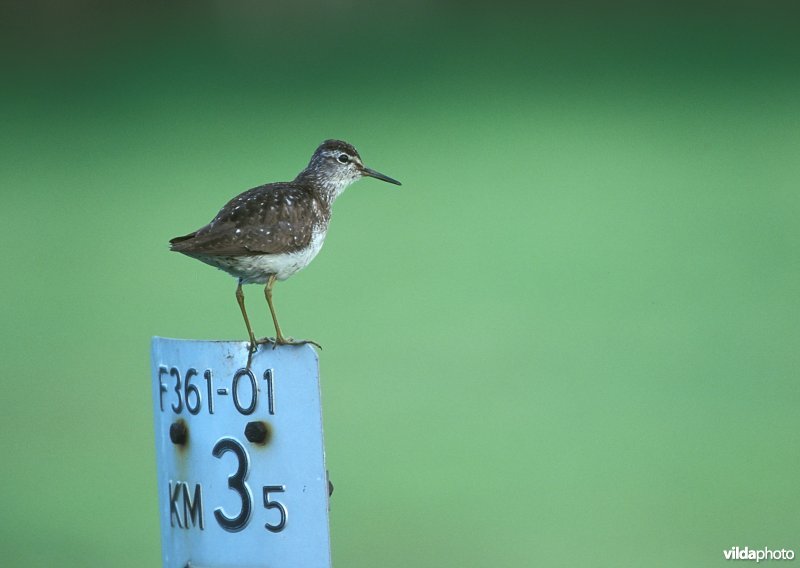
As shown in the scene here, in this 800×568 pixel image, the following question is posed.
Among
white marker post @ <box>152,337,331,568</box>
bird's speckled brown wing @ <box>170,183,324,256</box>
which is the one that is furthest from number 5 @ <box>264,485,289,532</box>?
bird's speckled brown wing @ <box>170,183,324,256</box>

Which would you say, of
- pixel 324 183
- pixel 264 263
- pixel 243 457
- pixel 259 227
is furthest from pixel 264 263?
pixel 243 457

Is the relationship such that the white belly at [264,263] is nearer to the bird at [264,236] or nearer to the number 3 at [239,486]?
the bird at [264,236]

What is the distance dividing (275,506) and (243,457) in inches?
4.8

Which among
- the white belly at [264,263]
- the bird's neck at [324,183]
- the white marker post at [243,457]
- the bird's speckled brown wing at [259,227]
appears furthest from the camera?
the bird's neck at [324,183]

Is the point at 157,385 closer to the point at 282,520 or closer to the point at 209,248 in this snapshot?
the point at 282,520

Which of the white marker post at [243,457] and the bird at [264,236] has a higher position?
the bird at [264,236]

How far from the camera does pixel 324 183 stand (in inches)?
164

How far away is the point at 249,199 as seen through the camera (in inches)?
141

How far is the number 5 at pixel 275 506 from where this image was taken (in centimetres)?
219

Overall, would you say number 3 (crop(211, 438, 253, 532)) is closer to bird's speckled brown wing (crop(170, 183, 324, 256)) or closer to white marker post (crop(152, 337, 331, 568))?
white marker post (crop(152, 337, 331, 568))

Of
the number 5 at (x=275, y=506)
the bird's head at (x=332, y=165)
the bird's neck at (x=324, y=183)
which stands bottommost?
the number 5 at (x=275, y=506)

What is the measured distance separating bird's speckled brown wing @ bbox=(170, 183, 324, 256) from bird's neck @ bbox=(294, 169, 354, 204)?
0.30 m

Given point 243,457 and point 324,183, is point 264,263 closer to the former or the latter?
point 324,183

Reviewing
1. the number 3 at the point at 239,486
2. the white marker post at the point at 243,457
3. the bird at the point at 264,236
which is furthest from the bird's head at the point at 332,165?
the number 3 at the point at 239,486
